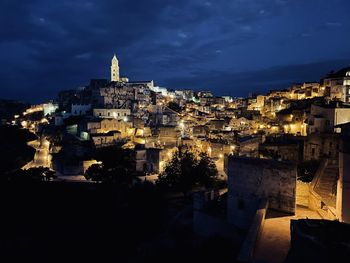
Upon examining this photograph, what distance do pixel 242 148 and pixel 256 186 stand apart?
16.8m

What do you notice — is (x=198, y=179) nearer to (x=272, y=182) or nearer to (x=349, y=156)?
(x=272, y=182)

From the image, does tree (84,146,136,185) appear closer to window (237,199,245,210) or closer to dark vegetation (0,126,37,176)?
dark vegetation (0,126,37,176)

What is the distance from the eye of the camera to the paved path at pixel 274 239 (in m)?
9.14

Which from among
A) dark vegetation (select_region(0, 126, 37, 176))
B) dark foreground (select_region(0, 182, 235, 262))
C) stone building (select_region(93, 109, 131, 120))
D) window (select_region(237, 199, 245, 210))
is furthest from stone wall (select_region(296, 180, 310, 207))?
stone building (select_region(93, 109, 131, 120))

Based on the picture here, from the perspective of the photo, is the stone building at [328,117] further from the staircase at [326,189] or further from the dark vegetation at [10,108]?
the dark vegetation at [10,108]

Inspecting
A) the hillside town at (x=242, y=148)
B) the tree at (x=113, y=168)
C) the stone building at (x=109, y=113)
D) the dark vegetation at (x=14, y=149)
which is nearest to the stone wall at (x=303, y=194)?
the hillside town at (x=242, y=148)

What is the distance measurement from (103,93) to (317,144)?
4124 centimetres

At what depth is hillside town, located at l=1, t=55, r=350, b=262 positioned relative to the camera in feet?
38.2

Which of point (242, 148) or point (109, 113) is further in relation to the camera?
point (109, 113)

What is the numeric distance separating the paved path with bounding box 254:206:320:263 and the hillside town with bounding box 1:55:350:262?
0.11 feet

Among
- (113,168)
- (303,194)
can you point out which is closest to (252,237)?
(303,194)

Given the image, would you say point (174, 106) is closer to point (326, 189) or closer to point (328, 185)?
point (328, 185)

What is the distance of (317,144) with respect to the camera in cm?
2492

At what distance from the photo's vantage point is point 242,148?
29.3 meters
